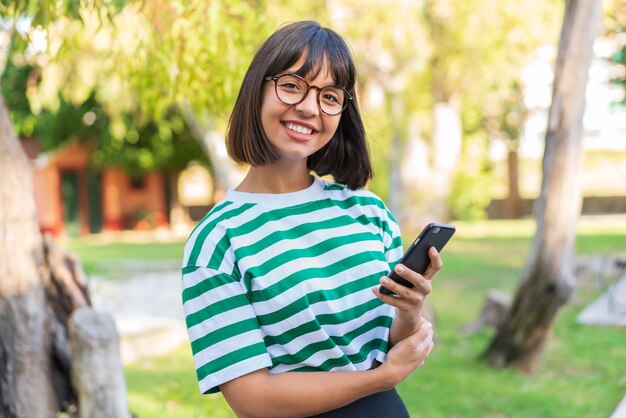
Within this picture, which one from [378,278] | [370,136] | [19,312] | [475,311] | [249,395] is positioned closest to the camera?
[249,395]

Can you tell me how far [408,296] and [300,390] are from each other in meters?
0.29

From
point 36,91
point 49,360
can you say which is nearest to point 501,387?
point 49,360

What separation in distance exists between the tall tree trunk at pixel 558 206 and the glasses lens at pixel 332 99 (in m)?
5.10

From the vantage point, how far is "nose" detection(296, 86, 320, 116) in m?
1.92

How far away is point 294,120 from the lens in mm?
1946

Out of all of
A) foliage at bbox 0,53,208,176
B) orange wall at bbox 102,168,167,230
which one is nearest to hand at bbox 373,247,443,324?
foliage at bbox 0,53,208,176

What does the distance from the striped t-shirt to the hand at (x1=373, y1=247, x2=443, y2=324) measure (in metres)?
0.11

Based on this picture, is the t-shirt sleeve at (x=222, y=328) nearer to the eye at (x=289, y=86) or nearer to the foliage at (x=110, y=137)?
the eye at (x=289, y=86)

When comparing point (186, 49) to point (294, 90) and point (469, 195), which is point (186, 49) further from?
point (469, 195)

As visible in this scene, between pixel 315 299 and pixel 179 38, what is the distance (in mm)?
2993

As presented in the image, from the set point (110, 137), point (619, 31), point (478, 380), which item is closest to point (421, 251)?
point (478, 380)

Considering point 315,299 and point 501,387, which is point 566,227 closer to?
point 501,387

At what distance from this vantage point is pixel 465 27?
14.5 metres

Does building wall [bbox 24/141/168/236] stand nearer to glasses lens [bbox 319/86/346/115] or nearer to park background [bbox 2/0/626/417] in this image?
park background [bbox 2/0/626/417]
